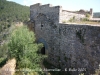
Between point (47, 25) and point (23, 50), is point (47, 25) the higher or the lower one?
the higher one

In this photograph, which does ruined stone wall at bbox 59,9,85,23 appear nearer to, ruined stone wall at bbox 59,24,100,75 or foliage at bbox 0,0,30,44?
ruined stone wall at bbox 59,24,100,75

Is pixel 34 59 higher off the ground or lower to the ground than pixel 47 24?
lower

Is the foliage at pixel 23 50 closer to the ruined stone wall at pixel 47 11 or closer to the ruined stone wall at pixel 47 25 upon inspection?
A: the ruined stone wall at pixel 47 25

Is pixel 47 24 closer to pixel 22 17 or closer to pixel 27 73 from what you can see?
pixel 27 73

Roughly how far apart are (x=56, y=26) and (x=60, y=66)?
3.67 m

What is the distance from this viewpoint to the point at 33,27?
17.2 m

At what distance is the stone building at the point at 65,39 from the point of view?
11217mm

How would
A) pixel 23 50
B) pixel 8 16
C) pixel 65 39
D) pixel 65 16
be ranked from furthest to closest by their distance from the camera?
pixel 8 16, pixel 65 16, pixel 65 39, pixel 23 50

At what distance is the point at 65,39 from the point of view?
13.4 meters

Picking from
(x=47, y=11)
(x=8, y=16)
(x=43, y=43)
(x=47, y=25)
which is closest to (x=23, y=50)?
(x=43, y=43)

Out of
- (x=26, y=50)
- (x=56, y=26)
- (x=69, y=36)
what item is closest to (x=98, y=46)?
(x=69, y=36)

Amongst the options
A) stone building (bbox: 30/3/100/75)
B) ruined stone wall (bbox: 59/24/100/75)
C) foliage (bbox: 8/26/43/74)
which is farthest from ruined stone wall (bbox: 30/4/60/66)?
foliage (bbox: 8/26/43/74)

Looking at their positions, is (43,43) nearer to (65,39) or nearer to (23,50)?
(65,39)

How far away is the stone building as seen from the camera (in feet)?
36.8
